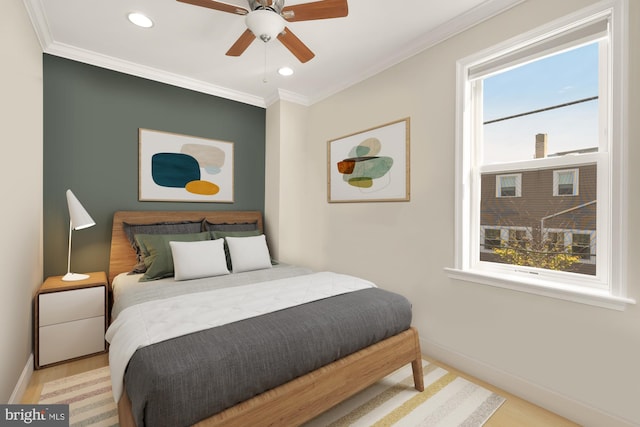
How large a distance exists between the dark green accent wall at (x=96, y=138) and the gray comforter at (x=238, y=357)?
2.11 meters

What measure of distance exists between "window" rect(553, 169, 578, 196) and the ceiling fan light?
198 cm

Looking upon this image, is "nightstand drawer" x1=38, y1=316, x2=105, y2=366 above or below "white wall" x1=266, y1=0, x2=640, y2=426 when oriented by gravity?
below

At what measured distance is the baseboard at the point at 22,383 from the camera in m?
1.80

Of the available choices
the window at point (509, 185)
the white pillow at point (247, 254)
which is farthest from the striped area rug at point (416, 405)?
the white pillow at point (247, 254)

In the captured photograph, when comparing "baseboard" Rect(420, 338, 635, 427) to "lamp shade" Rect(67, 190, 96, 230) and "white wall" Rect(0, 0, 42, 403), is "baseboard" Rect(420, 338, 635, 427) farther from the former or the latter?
"lamp shade" Rect(67, 190, 96, 230)

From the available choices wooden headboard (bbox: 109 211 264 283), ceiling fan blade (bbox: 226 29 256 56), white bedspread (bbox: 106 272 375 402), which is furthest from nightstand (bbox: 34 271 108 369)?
ceiling fan blade (bbox: 226 29 256 56)

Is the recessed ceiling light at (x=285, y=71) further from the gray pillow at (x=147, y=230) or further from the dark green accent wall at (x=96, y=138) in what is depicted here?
the gray pillow at (x=147, y=230)

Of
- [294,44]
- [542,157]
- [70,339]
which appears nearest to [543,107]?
[542,157]

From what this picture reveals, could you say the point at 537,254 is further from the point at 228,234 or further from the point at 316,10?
the point at 228,234

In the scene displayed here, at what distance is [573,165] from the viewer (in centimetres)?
184

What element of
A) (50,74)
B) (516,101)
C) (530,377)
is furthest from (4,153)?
(530,377)

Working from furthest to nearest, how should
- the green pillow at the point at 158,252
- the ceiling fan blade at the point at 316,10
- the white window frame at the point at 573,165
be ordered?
1. the green pillow at the point at 158,252
2. the ceiling fan blade at the point at 316,10
3. the white window frame at the point at 573,165

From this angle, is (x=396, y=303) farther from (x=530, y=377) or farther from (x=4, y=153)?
(x=4, y=153)

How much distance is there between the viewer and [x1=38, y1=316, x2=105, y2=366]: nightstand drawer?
7.41 feet
